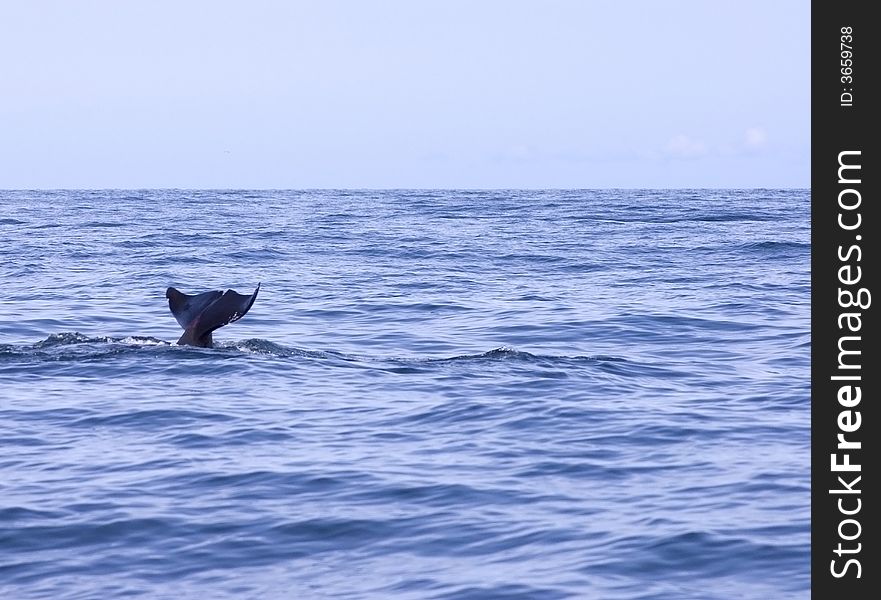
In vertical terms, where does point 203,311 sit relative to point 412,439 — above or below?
above

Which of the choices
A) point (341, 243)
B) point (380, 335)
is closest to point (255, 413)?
point (380, 335)

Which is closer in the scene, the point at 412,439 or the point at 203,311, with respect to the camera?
the point at 412,439

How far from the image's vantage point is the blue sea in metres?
8.01

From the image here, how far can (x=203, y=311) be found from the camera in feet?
51.0

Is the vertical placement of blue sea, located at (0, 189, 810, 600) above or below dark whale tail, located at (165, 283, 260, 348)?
below

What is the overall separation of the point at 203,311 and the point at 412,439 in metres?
5.10

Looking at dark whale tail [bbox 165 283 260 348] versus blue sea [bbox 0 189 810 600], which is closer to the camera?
blue sea [bbox 0 189 810 600]

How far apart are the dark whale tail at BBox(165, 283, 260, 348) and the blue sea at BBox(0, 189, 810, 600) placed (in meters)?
0.26

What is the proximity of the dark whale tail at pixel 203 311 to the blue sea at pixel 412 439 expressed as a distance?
26 centimetres

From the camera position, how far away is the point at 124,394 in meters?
13.1

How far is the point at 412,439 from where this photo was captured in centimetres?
1114
